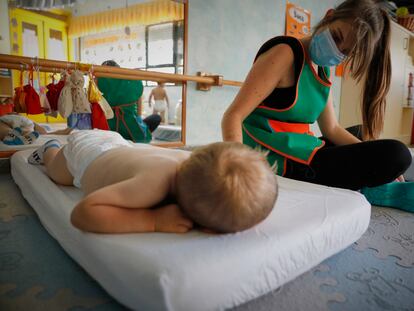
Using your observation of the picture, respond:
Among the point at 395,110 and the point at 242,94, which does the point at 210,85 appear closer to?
the point at 242,94

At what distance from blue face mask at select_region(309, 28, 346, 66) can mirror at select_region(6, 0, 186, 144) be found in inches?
45.5

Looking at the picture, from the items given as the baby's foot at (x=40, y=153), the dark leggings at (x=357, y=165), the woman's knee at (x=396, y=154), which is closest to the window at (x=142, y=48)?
the baby's foot at (x=40, y=153)

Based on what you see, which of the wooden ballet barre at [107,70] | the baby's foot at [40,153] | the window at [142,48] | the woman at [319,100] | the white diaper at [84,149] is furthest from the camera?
the window at [142,48]

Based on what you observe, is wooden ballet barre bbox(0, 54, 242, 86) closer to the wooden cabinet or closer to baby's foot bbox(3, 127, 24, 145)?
baby's foot bbox(3, 127, 24, 145)

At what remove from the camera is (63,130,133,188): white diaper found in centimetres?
88

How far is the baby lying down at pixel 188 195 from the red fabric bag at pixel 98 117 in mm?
1054

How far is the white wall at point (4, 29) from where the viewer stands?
1.44 m

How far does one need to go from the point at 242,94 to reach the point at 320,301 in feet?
2.18

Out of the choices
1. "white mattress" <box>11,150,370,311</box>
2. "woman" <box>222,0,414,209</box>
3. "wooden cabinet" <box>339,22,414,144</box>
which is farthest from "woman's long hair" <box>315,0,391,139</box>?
"wooden cabinet" <box>339,22,414,144</box>

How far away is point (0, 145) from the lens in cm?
153

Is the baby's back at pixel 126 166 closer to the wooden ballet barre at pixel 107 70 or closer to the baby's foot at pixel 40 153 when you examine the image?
the baby's foot at pixel 40 153

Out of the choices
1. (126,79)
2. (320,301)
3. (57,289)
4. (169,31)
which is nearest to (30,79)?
(126,79)

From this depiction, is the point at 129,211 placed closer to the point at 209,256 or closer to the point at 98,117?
the point at 209,256

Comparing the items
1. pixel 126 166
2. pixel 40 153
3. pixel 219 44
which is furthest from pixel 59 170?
pixel 219 44
